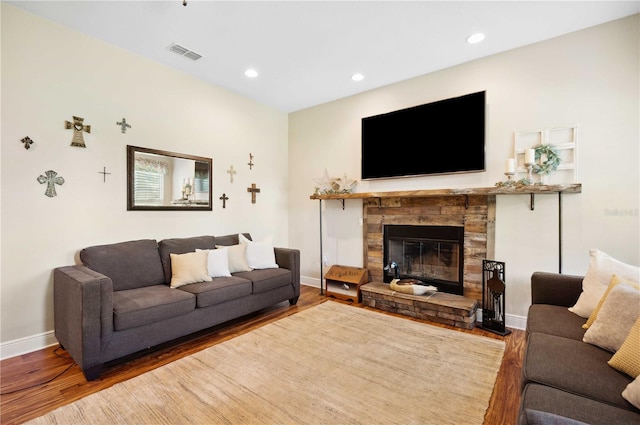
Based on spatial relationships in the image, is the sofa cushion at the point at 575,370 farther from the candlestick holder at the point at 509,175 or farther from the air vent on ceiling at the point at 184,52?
the air vent on ceiling at the point at 184,52

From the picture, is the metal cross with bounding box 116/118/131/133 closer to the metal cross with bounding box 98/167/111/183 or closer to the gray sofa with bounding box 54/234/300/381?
the metal cross with bounding box 98/167/111/183

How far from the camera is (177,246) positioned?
3258mm

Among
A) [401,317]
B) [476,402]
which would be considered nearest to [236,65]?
[401,317]

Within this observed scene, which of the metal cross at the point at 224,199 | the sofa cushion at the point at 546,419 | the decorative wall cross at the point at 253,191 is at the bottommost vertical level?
the sofa cushion at the point at 546,419

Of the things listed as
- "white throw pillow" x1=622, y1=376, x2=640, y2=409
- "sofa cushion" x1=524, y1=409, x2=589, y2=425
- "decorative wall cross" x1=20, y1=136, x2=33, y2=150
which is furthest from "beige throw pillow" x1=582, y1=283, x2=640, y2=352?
"decorative wall cross" x1=20, y1=136, x2=33, y2=150

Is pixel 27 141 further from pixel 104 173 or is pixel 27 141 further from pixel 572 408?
pixel 572 408

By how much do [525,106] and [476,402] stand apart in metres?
2.83

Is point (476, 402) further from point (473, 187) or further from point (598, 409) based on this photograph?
point (473, 187)

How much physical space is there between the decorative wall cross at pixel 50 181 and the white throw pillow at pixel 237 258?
162cm

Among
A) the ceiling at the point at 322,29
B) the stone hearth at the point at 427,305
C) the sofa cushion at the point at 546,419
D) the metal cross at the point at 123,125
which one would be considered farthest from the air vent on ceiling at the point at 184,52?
the sofa cushion at the point at 546,419

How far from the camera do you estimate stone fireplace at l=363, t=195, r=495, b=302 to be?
10.8ft

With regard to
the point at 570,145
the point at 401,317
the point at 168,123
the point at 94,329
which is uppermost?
the point at 168,123

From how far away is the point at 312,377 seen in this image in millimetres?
2098

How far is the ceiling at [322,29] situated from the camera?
2.46m
